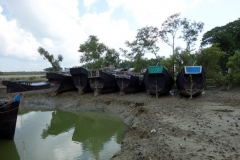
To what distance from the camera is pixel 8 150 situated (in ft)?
23.2

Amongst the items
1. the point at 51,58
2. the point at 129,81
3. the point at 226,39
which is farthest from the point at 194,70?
the point at 51,58

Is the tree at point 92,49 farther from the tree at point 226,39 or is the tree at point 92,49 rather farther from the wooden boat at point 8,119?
the wooden boat at point 8,119

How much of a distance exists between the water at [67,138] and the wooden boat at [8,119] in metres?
0.29

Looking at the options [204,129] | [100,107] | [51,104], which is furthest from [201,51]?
[51,104]

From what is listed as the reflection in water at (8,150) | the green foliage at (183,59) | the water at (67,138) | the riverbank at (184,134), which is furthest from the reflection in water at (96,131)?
the green foliage at (183,59)

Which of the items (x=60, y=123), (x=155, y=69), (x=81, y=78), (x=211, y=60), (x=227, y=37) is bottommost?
(x=60, y=123)

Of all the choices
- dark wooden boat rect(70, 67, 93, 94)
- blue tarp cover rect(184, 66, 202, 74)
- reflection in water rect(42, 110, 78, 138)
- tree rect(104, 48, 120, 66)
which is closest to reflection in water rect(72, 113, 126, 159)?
reflection in water rect(42, 110, 78, 138)

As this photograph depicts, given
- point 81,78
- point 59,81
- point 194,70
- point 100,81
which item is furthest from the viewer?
point 59,81

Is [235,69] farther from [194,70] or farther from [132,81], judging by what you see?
[132,81]

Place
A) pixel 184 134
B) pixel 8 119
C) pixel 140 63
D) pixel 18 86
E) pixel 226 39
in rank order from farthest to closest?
pixel 226 39, pixel 140 63, pixel 18 86, pixel 8 119, pixel 184 134

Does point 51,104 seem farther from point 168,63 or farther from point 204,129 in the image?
point 204,129

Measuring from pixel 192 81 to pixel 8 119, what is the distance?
10276 mm

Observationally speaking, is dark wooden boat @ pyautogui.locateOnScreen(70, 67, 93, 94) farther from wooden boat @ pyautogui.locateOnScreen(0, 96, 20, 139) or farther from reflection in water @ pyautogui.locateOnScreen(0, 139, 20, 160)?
reflection in water @ pyautogui.locateOnScreen(0, 139, 20, 160)

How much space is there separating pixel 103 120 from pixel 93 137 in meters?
2.62
